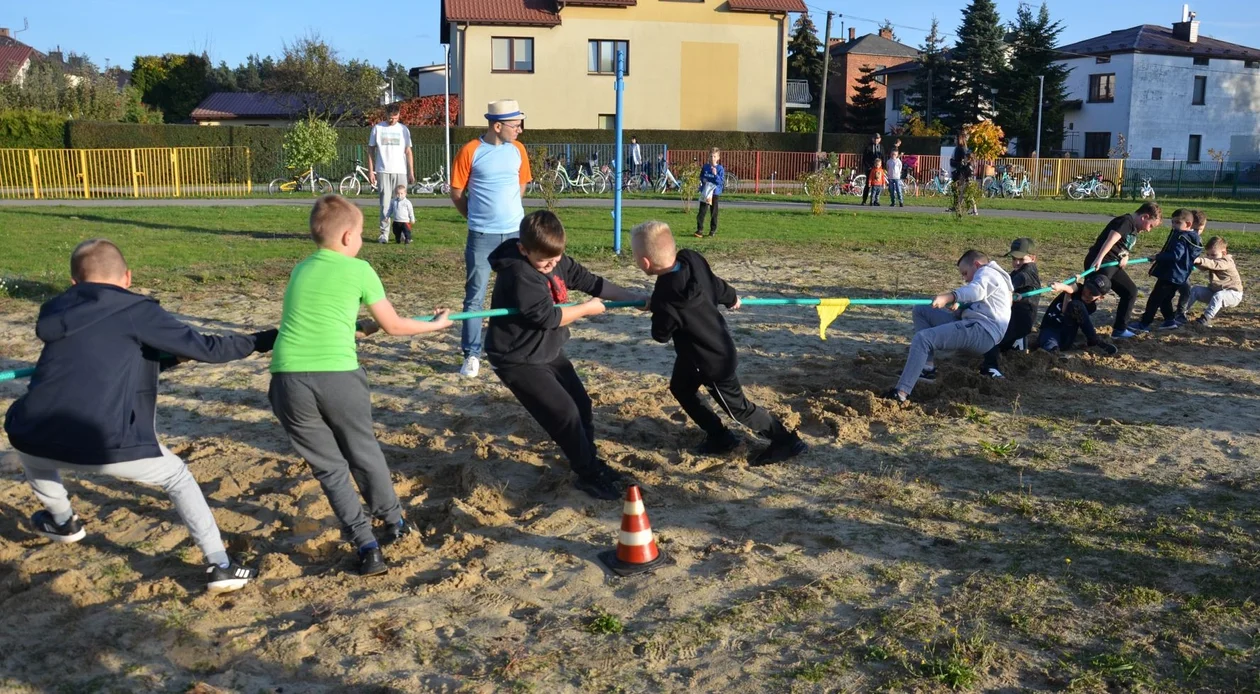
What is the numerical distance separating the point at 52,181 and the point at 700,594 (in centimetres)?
3303

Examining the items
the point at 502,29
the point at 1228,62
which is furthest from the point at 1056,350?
the point at 1228,62

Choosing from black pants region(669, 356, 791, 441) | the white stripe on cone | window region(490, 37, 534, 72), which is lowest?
the white stripe on cone

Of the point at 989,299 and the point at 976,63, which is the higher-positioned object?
the point at 976,63

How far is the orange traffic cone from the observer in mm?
4562

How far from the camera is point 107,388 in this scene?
4.27m

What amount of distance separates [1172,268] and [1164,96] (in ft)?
165

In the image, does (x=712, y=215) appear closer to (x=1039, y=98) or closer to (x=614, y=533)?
(x=614, y=533)

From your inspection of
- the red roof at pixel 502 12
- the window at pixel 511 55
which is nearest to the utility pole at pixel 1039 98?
the red roof at pixel 502 12

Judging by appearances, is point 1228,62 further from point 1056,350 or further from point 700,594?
point 700,594

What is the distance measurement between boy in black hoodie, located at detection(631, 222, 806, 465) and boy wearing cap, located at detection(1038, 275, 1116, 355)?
4089mm

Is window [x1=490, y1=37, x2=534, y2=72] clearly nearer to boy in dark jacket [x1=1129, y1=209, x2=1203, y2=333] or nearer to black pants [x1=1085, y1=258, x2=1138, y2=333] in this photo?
boy in dark jacket [x1=1129, y1=209, x2=1203, y2=333]

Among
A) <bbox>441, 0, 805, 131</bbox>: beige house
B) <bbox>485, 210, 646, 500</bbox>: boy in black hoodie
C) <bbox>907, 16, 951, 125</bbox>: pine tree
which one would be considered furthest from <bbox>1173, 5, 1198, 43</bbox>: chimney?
<bbox>485, 210, 646, 500</bbox>: boy in black hoodie

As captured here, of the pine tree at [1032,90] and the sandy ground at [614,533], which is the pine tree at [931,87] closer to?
the pine tree at [1032,90]

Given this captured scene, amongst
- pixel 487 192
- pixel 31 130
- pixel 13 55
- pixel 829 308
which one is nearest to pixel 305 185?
pixel 31 130
